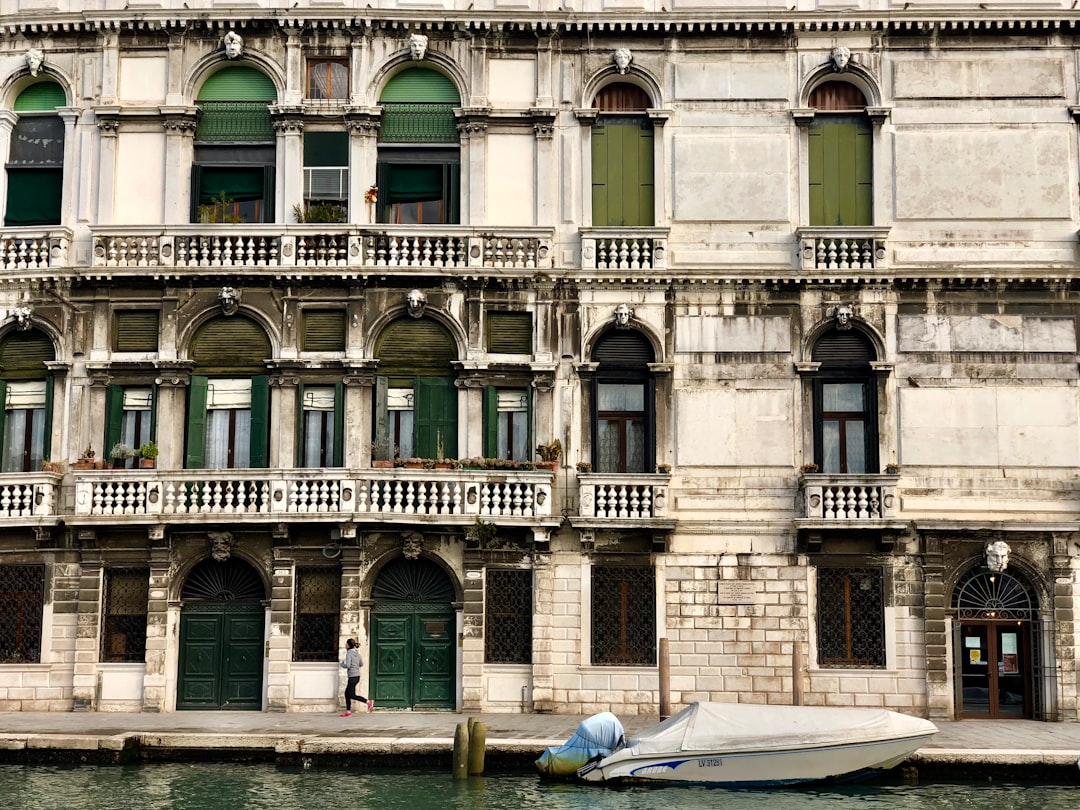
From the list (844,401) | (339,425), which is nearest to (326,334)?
(339,425)

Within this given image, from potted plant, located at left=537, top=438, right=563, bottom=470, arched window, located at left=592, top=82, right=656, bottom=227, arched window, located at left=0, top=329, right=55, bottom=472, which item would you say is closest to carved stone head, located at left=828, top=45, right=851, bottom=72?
arched window, located at left=592, top=82, right=656, bottom=227

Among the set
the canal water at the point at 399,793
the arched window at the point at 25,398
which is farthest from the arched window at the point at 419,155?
the canal water at the point at 399,793

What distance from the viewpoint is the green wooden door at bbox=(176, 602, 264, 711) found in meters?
27.6

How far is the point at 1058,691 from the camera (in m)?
26.9

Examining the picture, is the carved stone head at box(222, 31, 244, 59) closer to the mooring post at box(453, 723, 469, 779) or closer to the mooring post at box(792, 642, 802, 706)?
the mooring post at box(453, 723, 469, 779)

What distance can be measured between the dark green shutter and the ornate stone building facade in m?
0.07

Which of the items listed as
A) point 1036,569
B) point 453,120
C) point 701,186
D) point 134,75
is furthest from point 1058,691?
point 134,75

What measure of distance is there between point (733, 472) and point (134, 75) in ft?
47.5

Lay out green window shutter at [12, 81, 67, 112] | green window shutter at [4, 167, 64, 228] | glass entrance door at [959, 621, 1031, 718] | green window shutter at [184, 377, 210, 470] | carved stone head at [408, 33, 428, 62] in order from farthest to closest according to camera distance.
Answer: green window shutter at [12, 81, 67, 112], green window shutter at [4, 167, 64, 228], carved stone head at [408, 33, 428, 62], green window shutter at [184, 377, 210, 470], glass entrance door at [959, 621, 1031, 718]

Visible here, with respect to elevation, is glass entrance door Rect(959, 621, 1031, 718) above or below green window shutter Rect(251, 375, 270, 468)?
below

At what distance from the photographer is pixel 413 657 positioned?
90.8 feet

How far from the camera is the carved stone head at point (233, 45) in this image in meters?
28.9

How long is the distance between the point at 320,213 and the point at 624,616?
990cm

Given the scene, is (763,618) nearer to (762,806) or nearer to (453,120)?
(762,806)
